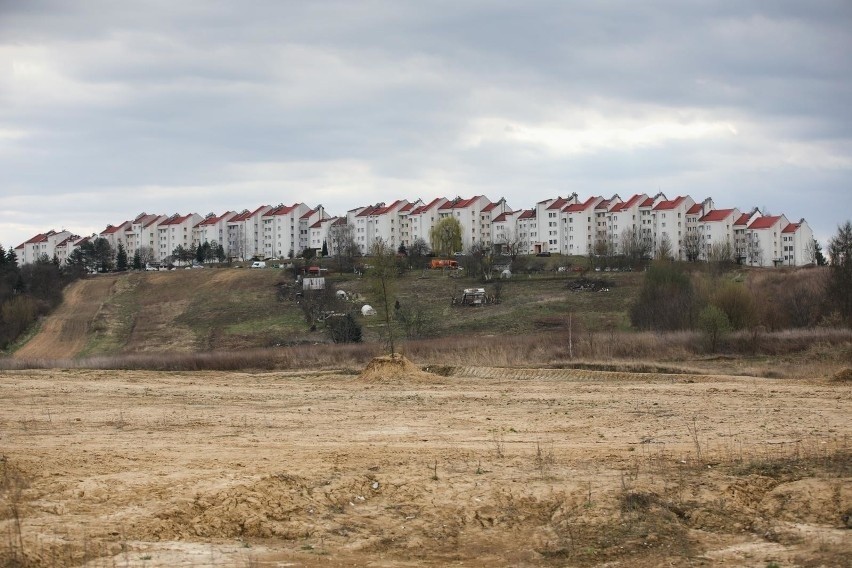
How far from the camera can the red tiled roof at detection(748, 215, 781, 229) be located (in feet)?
499

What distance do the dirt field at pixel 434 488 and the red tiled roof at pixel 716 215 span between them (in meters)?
135

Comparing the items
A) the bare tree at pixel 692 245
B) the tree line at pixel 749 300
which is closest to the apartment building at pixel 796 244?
the bare tree at pixel 692 245

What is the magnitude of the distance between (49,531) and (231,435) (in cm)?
905

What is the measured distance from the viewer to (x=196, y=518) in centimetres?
1336

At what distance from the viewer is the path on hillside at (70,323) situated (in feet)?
293

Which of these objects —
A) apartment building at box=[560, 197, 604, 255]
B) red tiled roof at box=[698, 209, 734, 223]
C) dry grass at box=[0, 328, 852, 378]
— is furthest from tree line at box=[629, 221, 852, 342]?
apartment building at box=[560, 197, 604, 255]

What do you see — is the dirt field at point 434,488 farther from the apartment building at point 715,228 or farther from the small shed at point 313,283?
the apartment building at point 715,228

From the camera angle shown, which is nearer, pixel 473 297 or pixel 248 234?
pixel 473 297

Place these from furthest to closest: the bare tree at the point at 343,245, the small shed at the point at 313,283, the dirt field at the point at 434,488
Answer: the bare tree at the point at 343,245 → the small shed at the point at 313,283 → the dirt field at the point at 434,488

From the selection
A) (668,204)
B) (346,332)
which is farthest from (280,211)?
(346,332)

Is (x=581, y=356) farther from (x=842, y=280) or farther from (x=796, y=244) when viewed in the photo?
(x=796, y=244)

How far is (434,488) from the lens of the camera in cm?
1483

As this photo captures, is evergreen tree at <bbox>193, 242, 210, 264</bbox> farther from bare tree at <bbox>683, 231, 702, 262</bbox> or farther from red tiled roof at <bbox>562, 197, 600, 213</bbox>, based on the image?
bare tree at <bbox>683, 231, 702, 262</bbox>

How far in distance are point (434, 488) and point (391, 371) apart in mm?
24631
